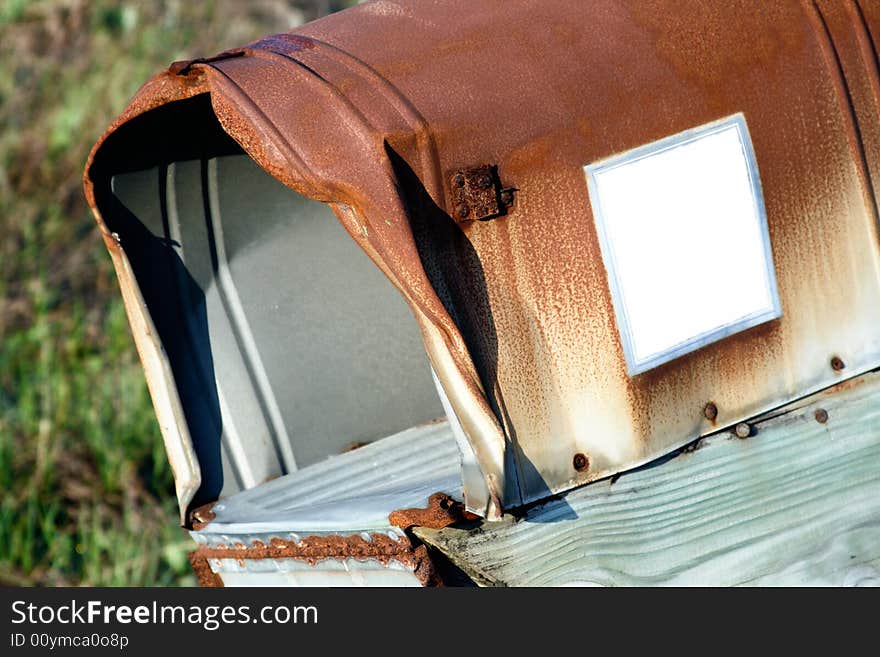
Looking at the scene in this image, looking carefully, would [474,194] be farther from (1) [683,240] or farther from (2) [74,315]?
(2) [74,315]

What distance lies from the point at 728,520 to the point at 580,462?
13.9 inches

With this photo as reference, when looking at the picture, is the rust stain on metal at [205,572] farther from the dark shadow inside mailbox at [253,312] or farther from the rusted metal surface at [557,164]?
the rusted metal surface at [557,164]

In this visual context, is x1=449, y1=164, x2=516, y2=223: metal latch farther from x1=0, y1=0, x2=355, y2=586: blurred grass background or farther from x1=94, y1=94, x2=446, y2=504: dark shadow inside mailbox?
x1=0, y1=0, x2=355, y2=586: blurred grass background

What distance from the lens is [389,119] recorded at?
6.57 ft

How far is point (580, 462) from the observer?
2.09 meters

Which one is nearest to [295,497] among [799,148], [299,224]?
[299,224]

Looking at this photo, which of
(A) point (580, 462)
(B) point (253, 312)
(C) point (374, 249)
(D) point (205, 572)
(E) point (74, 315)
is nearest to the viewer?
(C) point (374, 249)

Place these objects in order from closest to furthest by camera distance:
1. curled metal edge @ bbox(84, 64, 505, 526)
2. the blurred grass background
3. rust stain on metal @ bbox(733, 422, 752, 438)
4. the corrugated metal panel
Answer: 1. curled metal edge @ bbox(84, 64, 505, 526)
2. rust stain on metal @ bbox(733, 422, 752, 438)
3. the corrugated metal panel
4. the blurred grass background

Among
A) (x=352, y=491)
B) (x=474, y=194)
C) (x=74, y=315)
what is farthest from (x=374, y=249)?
(x=74, y=315)

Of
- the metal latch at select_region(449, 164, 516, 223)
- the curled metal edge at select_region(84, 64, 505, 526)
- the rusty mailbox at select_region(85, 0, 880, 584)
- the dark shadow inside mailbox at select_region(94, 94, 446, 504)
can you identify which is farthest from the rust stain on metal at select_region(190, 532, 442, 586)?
the metal latch at select_region(449, 164, 516, 223)

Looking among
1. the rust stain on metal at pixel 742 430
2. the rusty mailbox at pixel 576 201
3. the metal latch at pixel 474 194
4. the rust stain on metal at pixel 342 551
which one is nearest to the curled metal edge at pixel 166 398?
the rust stain on metal at pixel 342 551

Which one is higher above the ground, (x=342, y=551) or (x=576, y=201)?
(x=576, y=201)

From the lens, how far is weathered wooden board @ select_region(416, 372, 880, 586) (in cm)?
211

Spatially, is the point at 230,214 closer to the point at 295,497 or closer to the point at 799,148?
the point at 295,497
